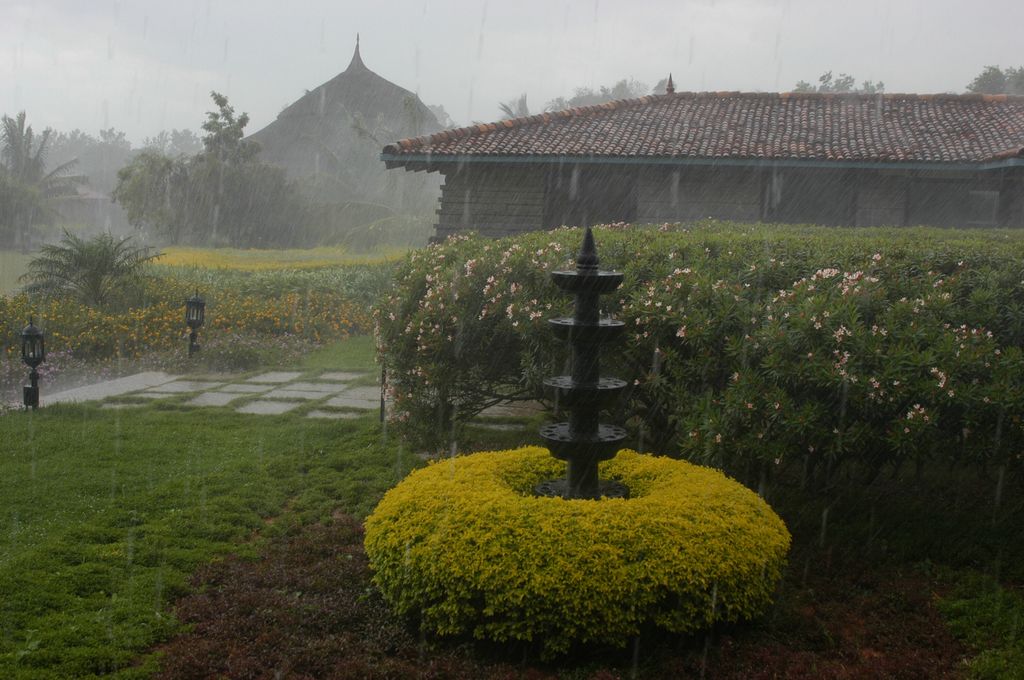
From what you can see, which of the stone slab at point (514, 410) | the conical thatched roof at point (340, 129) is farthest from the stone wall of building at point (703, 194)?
the conical thatched roof at point (340, 129)

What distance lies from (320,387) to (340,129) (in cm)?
3025

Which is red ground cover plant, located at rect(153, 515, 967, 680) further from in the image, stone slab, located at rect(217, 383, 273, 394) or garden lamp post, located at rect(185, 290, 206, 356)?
garden lamp post, located at rect(185, 290, 206, 356)

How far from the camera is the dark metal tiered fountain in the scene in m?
3.84

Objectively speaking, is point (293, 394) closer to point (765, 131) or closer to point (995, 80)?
point (765, 131)

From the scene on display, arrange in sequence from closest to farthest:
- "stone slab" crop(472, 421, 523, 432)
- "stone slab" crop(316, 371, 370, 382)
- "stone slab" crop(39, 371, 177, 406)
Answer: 1. "stone slab" crop(472, 421, 523, 432)
2. "stone slab" crop(39, 371, 177, 406)
3. "stone slab" crop(316, 371, 370, 382)

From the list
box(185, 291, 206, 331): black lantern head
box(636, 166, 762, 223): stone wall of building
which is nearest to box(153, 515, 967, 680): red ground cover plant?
box(185, 291, 206, 331): black lantern head

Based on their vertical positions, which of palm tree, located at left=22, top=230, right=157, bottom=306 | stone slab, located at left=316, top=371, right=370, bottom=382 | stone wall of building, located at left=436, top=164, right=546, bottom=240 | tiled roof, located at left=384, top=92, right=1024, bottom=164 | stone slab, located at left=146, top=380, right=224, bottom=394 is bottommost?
stone slab, located at left=146, top=380, right=224, bottom=394

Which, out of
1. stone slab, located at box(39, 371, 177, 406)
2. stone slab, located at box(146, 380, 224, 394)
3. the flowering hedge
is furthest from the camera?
stone slab, located at box(146, 380, 224, 394)

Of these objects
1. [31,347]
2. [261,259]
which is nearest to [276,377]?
[31,347]

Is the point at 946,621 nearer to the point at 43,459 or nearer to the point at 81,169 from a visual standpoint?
the point at 43,459

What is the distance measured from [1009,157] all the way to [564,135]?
6786 millimetres

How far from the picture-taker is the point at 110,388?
9516 mm

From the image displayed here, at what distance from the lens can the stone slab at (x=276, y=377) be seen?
33.7 ft

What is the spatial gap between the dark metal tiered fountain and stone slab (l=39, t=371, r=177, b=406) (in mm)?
6675
